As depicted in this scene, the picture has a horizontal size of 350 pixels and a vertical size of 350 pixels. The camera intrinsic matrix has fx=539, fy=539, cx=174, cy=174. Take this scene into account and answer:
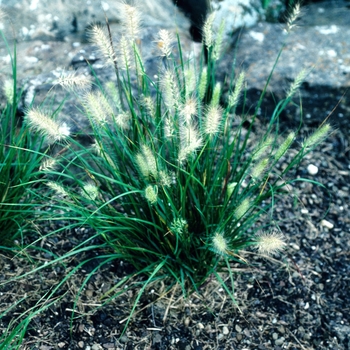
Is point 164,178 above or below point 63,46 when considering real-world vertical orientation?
above

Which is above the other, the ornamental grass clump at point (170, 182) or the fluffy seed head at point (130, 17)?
the fluffy seed head at point (130, 17)

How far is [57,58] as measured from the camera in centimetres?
347

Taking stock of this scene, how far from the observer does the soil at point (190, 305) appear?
2.49 meters

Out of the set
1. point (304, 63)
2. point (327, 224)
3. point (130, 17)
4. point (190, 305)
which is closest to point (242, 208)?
point (190, 305)

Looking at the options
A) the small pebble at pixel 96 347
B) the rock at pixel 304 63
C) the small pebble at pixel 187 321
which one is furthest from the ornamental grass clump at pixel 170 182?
the rock at pixel 304 63

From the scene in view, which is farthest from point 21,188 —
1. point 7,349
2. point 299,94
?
point 299,94

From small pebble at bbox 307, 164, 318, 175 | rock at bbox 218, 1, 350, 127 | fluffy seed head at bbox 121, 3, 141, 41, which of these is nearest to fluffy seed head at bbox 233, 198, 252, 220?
fluffy seed head at bbox 121, 3, 141, 41

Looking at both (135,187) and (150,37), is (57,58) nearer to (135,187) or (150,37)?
(150,37)

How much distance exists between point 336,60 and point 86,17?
68.6 inches

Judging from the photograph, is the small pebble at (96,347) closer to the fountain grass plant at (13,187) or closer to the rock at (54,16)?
the fountain grass plant at (13,187)

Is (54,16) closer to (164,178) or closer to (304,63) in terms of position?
(304,63)

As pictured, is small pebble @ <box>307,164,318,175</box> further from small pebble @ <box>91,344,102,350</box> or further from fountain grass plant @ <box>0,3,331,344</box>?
small pebble @ <box>91,344,102,350</box>

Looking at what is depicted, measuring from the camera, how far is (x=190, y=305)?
2.62 metres

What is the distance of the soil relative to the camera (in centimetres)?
249
